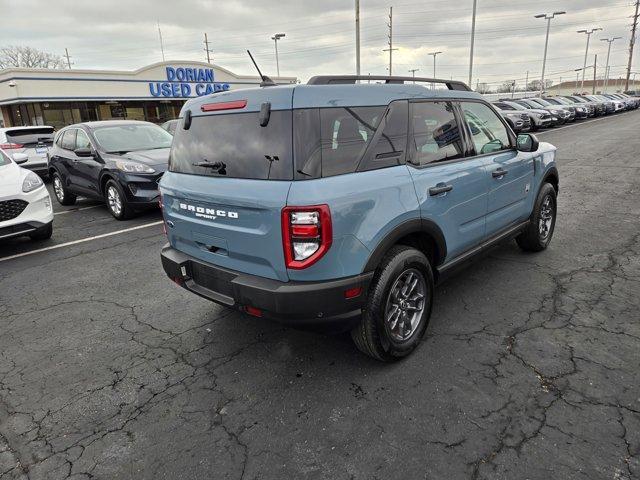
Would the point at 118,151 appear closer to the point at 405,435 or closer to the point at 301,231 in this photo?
the point at 301,231

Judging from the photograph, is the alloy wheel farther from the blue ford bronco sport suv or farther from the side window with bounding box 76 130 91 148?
the side window with bounding box 76 130 91 148

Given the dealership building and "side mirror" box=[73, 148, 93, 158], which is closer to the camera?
"side mirror" box=[73, 148, 93, 158]

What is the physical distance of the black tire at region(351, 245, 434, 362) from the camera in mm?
2887

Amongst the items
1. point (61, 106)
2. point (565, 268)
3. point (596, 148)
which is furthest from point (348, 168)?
point (61, 106)

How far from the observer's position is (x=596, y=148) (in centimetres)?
1430

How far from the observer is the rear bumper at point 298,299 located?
2.62 metres

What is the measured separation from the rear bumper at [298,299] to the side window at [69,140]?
774cm

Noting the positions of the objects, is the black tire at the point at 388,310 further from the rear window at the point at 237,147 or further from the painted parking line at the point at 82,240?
the painted parking line at the point at 82,240

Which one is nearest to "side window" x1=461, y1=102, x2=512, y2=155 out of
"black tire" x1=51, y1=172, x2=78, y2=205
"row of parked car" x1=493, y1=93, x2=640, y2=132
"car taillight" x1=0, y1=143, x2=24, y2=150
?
"black tire" x1=51, y1=172, x2=78, y2=205

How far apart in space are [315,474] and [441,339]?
159 centimetres

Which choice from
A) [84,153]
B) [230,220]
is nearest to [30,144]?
[84,153]

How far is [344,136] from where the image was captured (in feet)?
→ 9.14

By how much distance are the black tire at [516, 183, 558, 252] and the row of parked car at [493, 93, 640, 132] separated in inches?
545

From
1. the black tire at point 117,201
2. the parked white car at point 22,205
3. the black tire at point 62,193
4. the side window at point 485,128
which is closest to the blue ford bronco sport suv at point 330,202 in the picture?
the side window at point 485,128
